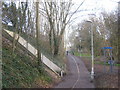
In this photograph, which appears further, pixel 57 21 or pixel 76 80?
pixel 57 21

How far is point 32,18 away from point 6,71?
38.0ft

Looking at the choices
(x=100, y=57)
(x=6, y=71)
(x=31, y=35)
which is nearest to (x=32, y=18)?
(x=31, y=35)

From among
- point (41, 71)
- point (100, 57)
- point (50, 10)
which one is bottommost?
point (100, 57)

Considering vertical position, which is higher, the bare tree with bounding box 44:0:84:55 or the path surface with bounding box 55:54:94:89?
the bare tree with bounding box 44:0:84:55

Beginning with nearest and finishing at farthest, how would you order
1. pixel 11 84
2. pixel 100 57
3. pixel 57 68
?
pixel 11 84, pixel 57 68, pixel 100 57

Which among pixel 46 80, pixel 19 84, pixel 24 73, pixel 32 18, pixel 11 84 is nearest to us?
pixel 11 84

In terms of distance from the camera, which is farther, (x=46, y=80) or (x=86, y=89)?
(x=46, y=80)

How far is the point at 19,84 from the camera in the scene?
25.6ft

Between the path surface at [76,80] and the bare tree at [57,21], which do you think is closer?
the path surface at [76,80]

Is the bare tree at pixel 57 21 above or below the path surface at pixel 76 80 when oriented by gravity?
above

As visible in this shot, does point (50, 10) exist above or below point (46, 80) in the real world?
above

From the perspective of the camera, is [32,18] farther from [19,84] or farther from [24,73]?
[19,84]

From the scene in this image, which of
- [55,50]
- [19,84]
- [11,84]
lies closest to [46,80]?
[19,84]

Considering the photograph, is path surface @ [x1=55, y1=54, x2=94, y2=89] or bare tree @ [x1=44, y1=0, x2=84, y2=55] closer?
path surface @ [x1=55, y1=54, x2=94, y2=89]
